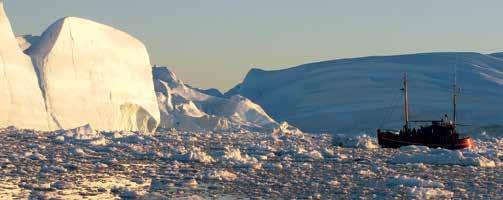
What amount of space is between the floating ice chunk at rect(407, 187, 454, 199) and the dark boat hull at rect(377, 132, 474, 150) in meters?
20.7

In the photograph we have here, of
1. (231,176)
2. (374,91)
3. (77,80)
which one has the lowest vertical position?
(231,176)

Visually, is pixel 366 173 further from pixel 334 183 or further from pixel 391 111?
pixel 391 111

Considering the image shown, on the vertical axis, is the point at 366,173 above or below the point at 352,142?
above

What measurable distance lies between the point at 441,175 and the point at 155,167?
6.54m

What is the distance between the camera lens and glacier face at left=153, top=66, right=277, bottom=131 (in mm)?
64000

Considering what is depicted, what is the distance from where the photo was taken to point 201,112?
229ft

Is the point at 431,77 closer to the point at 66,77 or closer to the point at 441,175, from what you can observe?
the point at 66,77

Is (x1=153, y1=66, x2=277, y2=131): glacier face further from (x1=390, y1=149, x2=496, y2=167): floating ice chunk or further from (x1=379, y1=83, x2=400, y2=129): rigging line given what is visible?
(x1=390, y1=149, x2=496, y2=167): floating ice chunk

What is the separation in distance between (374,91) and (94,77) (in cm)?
7264

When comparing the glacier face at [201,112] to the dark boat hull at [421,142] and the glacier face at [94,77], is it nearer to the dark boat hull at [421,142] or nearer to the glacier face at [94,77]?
the glacier face at [94,77]

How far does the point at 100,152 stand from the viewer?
26.6 m

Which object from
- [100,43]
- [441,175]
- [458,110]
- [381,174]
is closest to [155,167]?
[381,174]

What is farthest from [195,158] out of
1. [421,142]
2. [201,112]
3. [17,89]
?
[201,112]

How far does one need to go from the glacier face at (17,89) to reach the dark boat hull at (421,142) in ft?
53.0
